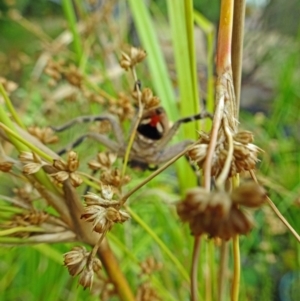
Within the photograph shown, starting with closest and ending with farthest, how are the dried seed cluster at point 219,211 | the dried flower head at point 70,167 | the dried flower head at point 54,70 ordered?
1. the dried seed cluster at point 219,211
2. the dried flower head at point 70,167
3. the dried flower head at point 54,70

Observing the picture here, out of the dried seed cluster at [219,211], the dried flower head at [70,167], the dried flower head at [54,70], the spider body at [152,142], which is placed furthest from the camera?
the dried flower head at [54,70]

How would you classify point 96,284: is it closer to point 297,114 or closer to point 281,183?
point 281,183

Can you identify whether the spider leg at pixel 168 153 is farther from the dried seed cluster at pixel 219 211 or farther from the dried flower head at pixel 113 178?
the dried seed cluster at pixel 219 211

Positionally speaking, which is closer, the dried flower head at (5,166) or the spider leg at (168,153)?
the dried flower head at (5,166)

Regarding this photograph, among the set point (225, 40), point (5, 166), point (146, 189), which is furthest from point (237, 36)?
point (146, 189)

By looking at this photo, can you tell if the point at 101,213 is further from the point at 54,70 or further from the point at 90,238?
the point at 54,70

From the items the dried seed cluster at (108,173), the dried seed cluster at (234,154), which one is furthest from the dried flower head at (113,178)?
the dried seed cluster at (234,154)
